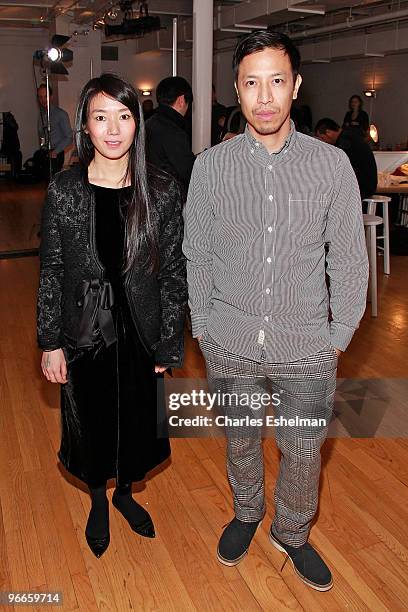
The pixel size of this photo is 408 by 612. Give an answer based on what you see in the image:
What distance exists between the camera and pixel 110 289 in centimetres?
196

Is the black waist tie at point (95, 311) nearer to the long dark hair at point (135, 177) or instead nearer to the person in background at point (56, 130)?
the long dark hair at point (135, 177)

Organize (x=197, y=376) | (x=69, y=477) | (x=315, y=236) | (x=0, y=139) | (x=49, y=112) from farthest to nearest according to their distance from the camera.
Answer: (x=0, y=139) → (x=49, y=112) → (x=197, y=376) → (x=69, y=477) → (x=315, y=236)

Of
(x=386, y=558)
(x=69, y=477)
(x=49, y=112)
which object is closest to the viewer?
(x=386, y=558)

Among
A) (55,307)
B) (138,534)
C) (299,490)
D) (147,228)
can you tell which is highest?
(147,228)

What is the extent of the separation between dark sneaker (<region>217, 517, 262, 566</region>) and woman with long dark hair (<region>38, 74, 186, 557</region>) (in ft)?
1.21

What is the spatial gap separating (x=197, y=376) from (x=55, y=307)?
6.01ft

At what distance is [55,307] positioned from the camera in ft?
6.61

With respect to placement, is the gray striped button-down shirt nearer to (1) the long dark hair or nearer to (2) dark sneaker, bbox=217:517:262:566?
(1) the long dark hair

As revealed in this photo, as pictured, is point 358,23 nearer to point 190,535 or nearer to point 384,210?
point 384,210

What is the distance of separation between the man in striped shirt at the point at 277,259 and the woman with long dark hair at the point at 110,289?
0.13 meters

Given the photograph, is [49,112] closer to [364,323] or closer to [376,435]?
[364,323]

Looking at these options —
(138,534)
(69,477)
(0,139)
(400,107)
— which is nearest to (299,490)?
(138,534)

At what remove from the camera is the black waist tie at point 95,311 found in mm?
1948

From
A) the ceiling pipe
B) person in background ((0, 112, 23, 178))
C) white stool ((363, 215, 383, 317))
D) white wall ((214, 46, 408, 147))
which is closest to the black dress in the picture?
white stool ((363, 215, 383, 317))
